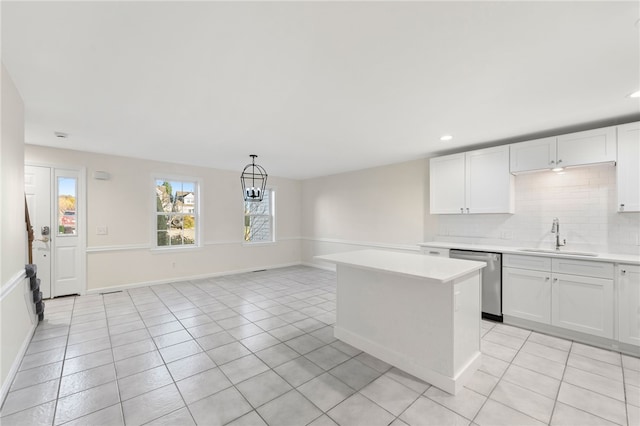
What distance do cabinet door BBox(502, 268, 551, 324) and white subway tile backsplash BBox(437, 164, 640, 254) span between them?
0.66m

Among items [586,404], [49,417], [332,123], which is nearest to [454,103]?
[332,123]

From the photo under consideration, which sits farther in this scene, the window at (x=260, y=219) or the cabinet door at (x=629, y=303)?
the window at (x=260, y=219)

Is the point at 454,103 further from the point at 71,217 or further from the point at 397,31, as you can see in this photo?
the point at 71,217

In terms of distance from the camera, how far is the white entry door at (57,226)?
14.0ft

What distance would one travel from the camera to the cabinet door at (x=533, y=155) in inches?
131

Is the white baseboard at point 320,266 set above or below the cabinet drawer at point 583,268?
below

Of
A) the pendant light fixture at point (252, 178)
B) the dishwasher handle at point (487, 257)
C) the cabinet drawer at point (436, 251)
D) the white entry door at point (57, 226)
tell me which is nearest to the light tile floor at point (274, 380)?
the dishwasher handle at point (487, 257)

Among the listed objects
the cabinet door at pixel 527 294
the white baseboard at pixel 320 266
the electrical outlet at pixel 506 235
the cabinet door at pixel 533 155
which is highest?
the cabinet door at pixel 533 155

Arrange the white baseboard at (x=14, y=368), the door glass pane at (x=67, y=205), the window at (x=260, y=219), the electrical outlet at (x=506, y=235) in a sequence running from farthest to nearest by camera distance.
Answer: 1. the window at (x=260, y=219)
2. the door glass pane at (x=67, y=205)
3. the electrical outlet at (x=506, y=235)
4. the white baseboard at (x=14, y=368)

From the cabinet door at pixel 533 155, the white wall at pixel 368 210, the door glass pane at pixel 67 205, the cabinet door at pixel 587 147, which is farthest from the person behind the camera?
the white wall at pixel 368 210

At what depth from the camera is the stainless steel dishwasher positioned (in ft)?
11.3

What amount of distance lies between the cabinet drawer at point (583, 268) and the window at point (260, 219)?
18.9ft

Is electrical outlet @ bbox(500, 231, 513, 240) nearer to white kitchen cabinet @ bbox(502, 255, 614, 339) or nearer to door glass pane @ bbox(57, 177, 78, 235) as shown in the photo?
white kitchen cabinet @ bbox(502, 255, 614, 339)

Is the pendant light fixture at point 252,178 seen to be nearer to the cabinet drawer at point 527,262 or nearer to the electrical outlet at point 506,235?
the cabinet drawer at point 527,262
